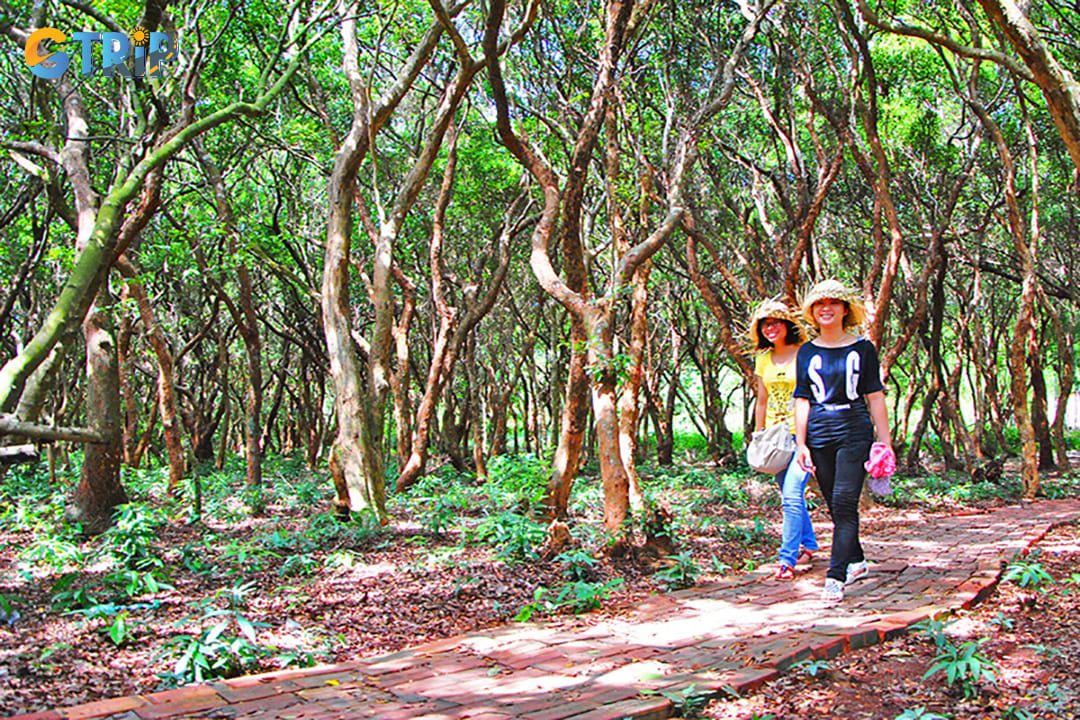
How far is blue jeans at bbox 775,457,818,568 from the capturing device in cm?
585

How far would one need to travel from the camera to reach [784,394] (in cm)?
612

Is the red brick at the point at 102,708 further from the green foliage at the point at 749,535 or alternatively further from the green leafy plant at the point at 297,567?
the green foliage at the point at 749,535

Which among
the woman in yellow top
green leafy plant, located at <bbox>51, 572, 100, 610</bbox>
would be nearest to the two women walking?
the woman in yellow top

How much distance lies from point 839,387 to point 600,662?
232 cm

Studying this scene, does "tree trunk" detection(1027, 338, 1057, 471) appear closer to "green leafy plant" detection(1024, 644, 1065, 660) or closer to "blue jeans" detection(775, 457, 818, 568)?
"blue jeans" detection(775, 457, 818, 568)

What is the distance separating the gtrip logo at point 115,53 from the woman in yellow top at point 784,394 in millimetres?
5055

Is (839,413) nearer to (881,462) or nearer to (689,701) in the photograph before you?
(881,462)

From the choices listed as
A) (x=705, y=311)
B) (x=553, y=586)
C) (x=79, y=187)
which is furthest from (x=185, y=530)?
(x=705, y=311)

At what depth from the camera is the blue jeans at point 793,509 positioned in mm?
5848

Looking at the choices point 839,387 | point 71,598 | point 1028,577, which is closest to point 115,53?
point 71,598

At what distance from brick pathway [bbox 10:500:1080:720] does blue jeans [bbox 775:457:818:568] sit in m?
0.24

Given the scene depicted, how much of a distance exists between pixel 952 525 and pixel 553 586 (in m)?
5.34

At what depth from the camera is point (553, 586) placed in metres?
5.93

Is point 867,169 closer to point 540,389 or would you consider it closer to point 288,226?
point 288,226
